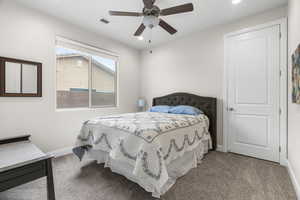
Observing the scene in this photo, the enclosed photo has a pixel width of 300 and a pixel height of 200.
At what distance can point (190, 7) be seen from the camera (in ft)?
6.45

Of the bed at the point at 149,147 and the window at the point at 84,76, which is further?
the window at the point at 84,76

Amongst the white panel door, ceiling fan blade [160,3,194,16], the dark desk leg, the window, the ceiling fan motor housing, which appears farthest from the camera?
the window

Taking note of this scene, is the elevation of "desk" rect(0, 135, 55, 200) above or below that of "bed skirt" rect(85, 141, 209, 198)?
above

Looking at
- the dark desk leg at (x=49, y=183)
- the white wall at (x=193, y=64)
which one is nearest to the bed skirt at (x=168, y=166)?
the dark desk leg at (x=49, y=183)

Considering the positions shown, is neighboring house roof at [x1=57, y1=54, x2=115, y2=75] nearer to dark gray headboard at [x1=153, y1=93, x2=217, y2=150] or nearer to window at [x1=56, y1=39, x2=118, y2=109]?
window at [x1=56, y1=39, x2=118, y2=109]

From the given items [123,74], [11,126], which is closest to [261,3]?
[123,74]

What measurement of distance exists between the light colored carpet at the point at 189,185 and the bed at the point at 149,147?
0.46 feet

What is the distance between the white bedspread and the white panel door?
1.01 meters

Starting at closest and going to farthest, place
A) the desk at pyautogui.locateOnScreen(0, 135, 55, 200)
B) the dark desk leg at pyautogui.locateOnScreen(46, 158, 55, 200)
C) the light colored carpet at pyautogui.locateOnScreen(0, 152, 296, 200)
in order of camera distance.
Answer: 1. the desk at pyautogui.locateOnScreen(0, 135, 55, 200)
2. the dark desk leg at pyautogui.locateOnScreen(46, 158, 55, 200)
3. the light colored carpet at pyautogui.locateOnScreen(0, 152, 296, 200)

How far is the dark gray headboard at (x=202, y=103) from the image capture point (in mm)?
3200

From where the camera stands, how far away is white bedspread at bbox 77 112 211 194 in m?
1.56

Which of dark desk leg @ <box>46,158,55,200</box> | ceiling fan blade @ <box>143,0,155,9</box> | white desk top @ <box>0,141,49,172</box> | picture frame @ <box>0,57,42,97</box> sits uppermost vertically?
ceiling fan blade @ <box>143,0,155,9</box>

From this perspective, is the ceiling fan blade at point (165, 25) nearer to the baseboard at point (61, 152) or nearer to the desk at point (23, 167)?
the desk at point (23, 167)

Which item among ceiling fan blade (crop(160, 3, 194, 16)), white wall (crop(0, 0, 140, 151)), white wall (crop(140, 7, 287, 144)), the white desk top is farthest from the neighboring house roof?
ceiling fan blade (crop(160, 3, 194, 16))
